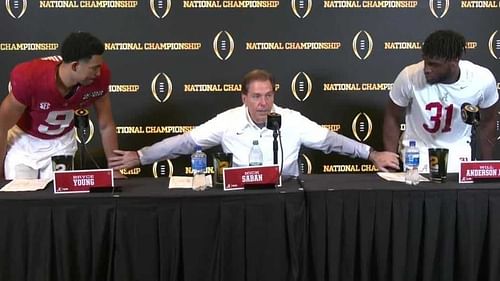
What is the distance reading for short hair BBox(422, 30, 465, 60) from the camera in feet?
9.05

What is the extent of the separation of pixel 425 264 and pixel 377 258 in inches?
7.2

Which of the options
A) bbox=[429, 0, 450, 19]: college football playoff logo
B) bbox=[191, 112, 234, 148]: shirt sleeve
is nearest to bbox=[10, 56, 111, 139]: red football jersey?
bbox=[191, 112, 234, 148]: shirt sleeve

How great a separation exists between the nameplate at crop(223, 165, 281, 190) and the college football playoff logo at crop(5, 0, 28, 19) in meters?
2.17

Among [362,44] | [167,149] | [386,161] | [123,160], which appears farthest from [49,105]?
[362,44]

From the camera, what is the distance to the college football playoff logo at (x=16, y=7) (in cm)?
365

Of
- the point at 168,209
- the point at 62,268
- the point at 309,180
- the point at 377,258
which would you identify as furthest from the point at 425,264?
the point at 62,268

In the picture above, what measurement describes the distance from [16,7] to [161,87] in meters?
1.02

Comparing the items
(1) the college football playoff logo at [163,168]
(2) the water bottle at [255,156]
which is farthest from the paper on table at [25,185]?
(1) the college football playoff logo at [163,168]

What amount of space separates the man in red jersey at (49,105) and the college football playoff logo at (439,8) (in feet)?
7.10

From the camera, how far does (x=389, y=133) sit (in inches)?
128

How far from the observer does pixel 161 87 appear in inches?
149

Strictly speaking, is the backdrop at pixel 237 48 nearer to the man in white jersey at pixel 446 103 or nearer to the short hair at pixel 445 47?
the man in white jersey at pixel 446 103

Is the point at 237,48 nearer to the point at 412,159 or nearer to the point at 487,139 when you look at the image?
the point at 487,139

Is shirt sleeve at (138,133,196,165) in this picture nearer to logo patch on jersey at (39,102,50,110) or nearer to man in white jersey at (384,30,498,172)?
logo patch on jersey at (39,102,50,110)
